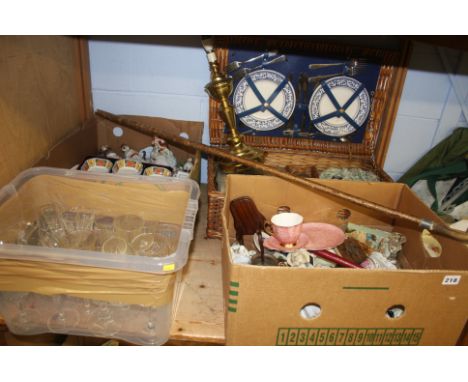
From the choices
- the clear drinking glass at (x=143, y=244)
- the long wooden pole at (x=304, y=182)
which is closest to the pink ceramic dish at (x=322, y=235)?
the long wooden pole at (x=304, y=182)

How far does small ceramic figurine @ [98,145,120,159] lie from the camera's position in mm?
1075

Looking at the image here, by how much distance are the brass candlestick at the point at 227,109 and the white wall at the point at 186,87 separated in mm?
127

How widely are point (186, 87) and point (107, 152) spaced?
0.31 m

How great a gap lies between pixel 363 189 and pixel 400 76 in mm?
411

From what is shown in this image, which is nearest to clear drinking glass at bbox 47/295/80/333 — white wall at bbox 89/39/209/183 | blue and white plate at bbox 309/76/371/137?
white wall at bbox 89/39/209/183

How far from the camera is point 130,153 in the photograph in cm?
110

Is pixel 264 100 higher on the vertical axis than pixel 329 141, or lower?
higher

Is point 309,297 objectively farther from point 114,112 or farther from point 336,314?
point 114,112

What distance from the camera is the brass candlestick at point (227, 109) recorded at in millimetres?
970

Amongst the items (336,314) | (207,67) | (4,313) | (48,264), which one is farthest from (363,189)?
(4,313)

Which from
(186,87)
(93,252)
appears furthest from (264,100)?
(93,252)

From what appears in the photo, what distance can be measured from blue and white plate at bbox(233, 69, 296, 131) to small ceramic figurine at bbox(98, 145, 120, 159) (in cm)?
39

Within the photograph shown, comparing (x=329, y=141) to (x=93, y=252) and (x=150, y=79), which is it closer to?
(x=150, y=79)

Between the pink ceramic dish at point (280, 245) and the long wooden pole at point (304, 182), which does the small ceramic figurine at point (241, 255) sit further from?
the long wooden pole at point (304, 182)
